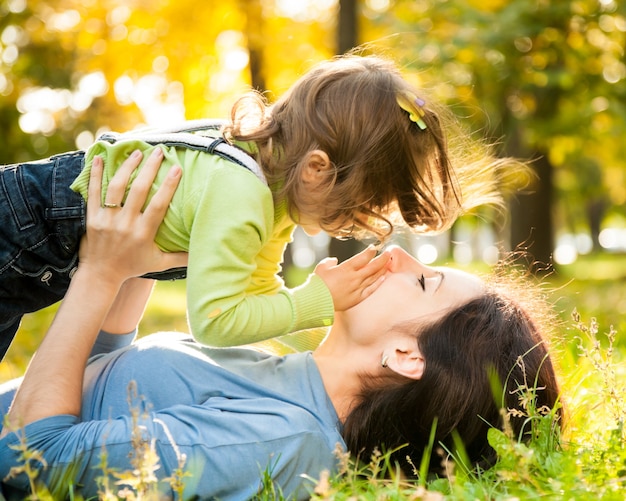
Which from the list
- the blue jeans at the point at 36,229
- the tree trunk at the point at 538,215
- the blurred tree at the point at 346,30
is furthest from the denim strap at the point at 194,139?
the tree trunk at the point at 538,215

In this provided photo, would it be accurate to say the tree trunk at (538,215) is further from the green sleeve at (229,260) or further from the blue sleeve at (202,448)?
the blue sleeve at (202,448)

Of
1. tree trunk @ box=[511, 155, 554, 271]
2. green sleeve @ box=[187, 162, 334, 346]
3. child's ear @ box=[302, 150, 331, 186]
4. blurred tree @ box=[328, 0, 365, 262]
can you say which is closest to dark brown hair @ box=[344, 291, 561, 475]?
green sleeve @ box=[187, 162, 334, 346]

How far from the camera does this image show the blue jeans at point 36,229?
2.68 m

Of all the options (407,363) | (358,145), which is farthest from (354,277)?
(358,145)

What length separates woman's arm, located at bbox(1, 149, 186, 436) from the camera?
246 cm

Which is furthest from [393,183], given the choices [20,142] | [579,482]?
[20,142]

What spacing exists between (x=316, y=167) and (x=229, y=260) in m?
0.55

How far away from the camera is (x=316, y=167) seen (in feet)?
9.50

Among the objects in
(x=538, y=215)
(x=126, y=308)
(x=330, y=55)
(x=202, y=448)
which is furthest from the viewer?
(x=538, y=215)

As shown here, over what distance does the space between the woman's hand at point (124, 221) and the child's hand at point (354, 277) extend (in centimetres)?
62

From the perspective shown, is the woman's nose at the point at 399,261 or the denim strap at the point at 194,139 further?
the woman's nose at the point at 399,261

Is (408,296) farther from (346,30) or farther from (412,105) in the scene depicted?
(346,30)

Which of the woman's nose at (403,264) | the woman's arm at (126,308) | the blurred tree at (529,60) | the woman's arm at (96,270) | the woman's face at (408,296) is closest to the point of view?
the woman's arm at (96,270)

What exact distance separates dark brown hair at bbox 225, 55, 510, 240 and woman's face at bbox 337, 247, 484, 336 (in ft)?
0.74
